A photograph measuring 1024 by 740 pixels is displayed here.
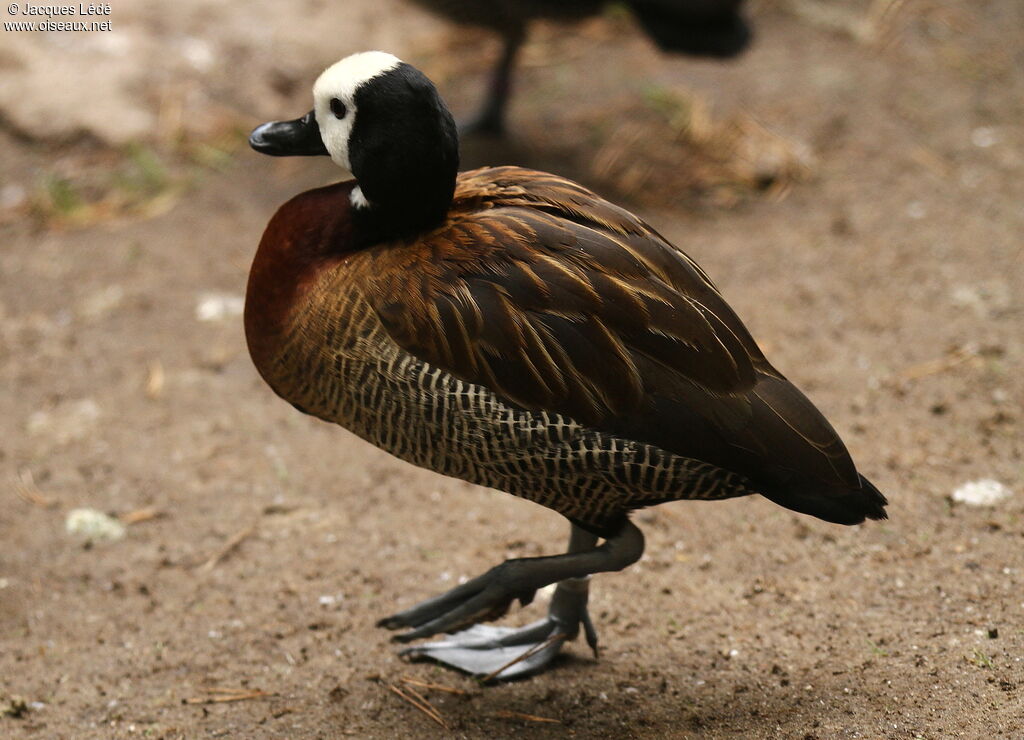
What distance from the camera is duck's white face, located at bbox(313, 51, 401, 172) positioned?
2305mm

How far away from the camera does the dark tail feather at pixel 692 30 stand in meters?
5.19

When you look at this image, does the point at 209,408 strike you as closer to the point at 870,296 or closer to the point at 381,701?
the point at 381,701

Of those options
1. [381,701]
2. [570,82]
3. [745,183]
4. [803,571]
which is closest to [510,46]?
[570,82]

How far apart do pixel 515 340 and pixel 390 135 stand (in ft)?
1.64

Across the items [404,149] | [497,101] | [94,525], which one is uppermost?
[404,149]

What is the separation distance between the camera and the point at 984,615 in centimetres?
273

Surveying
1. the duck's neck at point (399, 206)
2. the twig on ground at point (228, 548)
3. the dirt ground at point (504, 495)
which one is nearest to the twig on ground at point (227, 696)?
the dirt ground at point (504, 495)

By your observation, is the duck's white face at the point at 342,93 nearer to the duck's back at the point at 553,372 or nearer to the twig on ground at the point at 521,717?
the duck's back at the point at 553,372

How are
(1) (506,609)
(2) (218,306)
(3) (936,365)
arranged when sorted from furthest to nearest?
(2) (218,306) → (3) (936,365) → (1) (506,609)

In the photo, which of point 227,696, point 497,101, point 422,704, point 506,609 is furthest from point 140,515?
point 497,101

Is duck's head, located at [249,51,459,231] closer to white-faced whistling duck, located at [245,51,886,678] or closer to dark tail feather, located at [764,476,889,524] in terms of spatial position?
white-faced whistling duck, located at [245,51,886,678]

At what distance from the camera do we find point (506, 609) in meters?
2.63

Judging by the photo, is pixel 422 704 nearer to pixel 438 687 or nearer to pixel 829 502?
pixel 438 687

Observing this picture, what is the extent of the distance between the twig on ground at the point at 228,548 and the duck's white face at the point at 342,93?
1.44 metres
